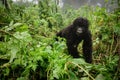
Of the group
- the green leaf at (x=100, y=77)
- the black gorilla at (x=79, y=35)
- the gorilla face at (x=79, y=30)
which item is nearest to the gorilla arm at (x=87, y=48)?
the black gorilla at (x=79, y=35)

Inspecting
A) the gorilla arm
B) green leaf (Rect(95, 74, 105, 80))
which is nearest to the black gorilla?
the gorilla arm

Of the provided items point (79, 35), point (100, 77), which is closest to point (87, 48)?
point (79, 35)

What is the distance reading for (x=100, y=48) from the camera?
4.26 m

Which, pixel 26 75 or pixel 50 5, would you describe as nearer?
pixel 26 75

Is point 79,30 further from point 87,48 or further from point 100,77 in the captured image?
point 100,77

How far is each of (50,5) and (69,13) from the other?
83cm

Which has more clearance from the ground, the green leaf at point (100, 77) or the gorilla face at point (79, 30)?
the gorilla face at point (79, 30)

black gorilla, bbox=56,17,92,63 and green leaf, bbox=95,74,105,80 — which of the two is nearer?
green leaf, bbox=95,74,105,80

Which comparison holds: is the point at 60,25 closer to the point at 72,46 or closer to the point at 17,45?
the point at 72,46

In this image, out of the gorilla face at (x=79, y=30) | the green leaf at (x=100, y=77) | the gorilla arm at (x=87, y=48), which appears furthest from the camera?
the gorilla face at (x=79, y=30)

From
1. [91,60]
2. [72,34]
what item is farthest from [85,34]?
[91,60]

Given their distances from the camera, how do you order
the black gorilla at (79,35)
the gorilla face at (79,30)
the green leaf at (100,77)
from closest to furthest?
the green leaf at (100,77), the black gorilla at (79,35), the gorilla face at (79,30)

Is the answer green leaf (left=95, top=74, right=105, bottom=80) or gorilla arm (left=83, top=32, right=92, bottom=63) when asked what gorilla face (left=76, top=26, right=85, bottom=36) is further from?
green leaf (left=95, top=74, right=105, bottom=80)

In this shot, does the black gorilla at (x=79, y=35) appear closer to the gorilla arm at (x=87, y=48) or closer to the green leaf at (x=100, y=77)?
the gorilla arm at (x=87, y=48)
